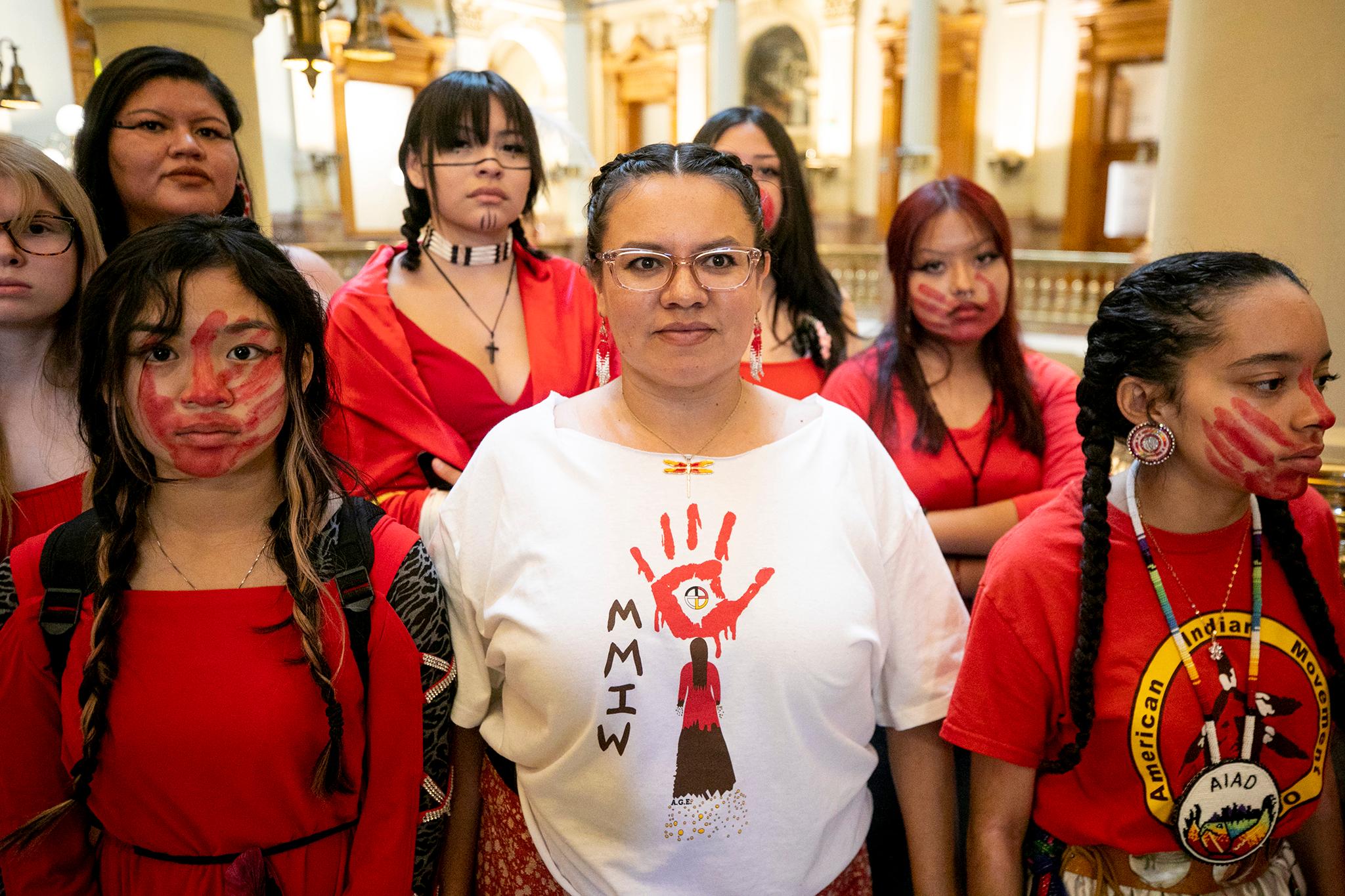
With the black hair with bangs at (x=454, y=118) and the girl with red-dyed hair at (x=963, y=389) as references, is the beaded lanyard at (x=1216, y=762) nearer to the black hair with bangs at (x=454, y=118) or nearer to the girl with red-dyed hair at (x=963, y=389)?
the girl with red-dyed hair at (x=963, y=389)

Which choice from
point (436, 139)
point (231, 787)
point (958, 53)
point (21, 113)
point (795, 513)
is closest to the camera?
point (231, 787)

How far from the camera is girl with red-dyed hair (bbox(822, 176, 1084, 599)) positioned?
1.95 m

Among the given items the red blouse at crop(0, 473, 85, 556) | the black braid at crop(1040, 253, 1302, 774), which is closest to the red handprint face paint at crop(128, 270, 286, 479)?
the red blouse at crop(0, 473, 85, 556)

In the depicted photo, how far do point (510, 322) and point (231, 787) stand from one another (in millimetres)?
1176

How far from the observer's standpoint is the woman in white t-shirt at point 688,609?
1250 mm

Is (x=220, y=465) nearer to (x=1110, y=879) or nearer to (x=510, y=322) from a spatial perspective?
(x=510, y=322)

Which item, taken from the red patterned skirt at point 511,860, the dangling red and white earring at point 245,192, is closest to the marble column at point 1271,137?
the red patterned skirt at point 511,860

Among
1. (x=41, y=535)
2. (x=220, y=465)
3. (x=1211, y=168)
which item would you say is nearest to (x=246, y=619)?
(x=220, y=465)

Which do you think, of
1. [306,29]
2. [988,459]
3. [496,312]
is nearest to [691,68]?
[306,29]

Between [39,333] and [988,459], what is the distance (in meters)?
1.89

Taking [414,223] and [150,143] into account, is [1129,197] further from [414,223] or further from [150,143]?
[150,143]

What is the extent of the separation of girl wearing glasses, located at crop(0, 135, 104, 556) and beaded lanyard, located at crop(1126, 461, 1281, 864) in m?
1.80

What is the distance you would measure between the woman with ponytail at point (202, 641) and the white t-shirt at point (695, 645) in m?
0.19

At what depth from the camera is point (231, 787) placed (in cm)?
122
